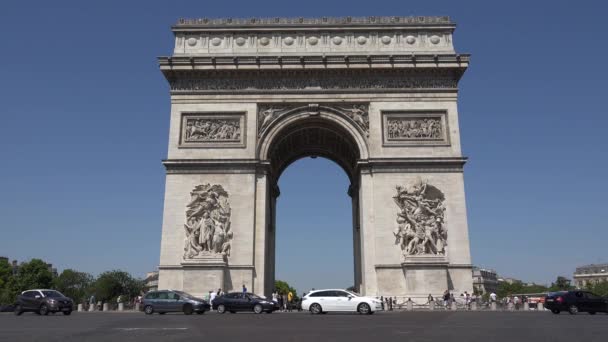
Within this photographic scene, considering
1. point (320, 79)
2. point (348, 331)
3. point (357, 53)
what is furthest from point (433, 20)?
point (348, 331)

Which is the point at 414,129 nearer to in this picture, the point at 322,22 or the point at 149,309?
the point at 322,22

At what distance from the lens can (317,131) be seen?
104 feet

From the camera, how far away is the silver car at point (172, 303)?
21375 mm

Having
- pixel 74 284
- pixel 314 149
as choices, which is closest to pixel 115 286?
pixel 74 284

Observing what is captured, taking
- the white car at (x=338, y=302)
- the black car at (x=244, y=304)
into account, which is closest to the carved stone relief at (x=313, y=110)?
the black car at (x=244, y=304)

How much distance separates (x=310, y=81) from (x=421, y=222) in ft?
32.3

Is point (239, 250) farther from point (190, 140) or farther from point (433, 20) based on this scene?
point (433, 20)

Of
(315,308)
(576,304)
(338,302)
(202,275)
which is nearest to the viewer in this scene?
(338,302)

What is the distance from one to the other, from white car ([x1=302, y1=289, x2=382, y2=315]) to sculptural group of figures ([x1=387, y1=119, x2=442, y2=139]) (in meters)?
10.8

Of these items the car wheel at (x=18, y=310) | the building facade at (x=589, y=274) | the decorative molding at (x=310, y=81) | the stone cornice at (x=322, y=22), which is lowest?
the car wheel at (x=18, y=310)

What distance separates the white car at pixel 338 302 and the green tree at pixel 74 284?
240ft

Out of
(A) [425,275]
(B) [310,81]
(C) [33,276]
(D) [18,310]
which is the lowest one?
(D) [18,310]

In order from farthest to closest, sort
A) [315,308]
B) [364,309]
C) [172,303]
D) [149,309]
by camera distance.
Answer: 1. [149,309]
2. [172,303]
3. [315,308]
4. [364,309]

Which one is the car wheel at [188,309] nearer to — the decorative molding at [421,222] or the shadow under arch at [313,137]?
the shadow under arch at [313,137]
